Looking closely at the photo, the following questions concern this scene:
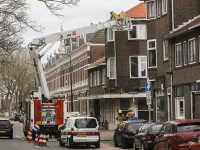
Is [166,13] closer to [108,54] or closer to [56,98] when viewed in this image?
[56,98]

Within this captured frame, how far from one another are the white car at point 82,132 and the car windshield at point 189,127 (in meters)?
8.72

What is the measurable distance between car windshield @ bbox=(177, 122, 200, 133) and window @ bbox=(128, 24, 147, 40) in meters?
27.6

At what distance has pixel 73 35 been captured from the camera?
30234 millimetres

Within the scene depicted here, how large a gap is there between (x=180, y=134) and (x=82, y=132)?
9059 mm

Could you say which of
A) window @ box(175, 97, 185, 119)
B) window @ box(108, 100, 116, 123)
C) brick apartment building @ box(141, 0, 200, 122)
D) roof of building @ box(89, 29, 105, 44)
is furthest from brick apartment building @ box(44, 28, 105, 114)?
window @ box(175, 97, 185, 119)

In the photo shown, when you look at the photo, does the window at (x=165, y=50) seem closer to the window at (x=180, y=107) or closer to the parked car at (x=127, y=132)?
the window at (x=180, y=107)

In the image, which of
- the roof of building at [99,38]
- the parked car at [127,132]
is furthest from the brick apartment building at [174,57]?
the roof of building at [99,38]

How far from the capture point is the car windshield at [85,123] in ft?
77.8

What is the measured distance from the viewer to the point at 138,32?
4262 cm

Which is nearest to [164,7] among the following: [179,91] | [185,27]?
[185,27]

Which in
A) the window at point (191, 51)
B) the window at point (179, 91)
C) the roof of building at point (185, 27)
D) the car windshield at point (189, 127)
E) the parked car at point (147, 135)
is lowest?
the parked car at point (147, 135)

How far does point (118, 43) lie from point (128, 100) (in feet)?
17.6

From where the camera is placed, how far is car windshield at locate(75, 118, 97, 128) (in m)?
23.7

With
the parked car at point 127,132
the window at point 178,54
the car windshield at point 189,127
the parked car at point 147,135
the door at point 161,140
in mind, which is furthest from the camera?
the window at point 178,54
